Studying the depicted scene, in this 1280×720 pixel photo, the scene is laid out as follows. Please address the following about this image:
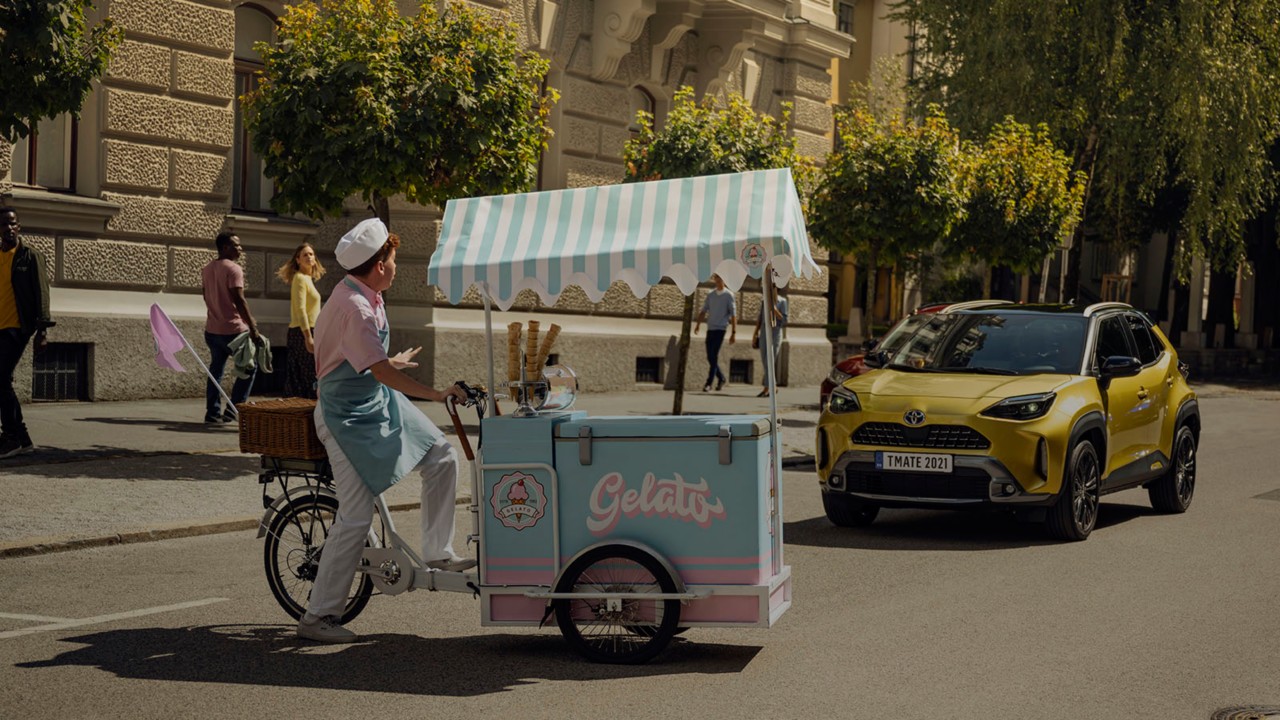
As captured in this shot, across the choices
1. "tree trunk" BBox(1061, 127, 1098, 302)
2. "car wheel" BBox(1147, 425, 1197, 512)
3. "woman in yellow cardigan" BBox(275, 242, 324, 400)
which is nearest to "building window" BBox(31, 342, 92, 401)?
"woman in yellow cardigan" BBox(275, 242, 324, 400)

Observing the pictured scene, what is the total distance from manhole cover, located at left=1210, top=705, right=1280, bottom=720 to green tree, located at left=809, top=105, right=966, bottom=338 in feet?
50.2

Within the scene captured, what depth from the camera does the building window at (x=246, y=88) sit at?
1897 centimetres

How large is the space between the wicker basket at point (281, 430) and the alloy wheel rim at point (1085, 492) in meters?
5.67

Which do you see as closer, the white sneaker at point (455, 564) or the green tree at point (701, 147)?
the white sneaker at point (455, 564)

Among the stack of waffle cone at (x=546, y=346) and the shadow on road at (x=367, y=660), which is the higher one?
the stack of waffle cone at (x=546, y=346)

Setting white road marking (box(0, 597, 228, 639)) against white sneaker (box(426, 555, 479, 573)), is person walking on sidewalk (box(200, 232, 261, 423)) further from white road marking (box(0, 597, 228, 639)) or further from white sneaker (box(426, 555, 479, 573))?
white sneaker (box(426, 555, 479, 573))

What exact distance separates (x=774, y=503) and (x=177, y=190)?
490 inches

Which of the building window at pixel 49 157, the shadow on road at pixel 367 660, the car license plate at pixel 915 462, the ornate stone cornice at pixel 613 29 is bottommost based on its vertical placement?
the shadow on road at pixel 367 660

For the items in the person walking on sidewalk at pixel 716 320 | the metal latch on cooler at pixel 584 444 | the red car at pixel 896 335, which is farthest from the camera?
the person walking on sidewalk at pixel 716 320

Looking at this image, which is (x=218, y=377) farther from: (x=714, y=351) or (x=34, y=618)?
(x=714, y=351)

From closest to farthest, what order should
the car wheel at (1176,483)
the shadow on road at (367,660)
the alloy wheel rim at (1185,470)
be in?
the shadow on road at (367,660)
the car wheel at (1176,483)
the alloy wheel rim at (1185,470)

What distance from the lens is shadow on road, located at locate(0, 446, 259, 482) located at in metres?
12.1

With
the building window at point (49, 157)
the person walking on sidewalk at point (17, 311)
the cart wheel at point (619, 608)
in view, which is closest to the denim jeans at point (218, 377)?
the building window at point (49, 157)

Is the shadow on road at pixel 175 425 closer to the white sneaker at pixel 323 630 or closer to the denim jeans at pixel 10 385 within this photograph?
the denim jeans at pixel 10 385
